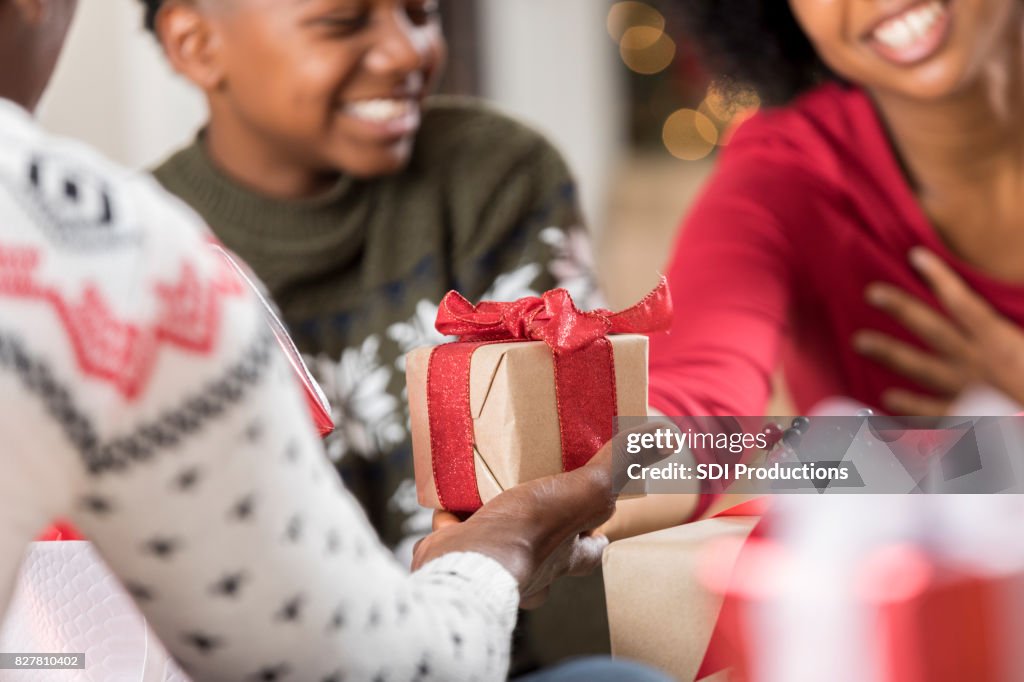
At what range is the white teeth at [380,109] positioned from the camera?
760 mm

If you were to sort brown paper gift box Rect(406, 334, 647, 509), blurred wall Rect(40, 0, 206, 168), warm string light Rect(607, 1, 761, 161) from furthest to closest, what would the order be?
1. warm string light Rect(607, 1, 761, 161)
2. blurred wall Rect(40, 0, 206, 168)
3. brown paper gift box Rect(406, 334, 647, 509)

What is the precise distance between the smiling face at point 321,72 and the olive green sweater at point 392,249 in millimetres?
40

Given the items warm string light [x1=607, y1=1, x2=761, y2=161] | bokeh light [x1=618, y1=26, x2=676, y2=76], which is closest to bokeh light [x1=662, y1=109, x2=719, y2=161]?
warm string light [x1=607, y1=1, x2=761, y2=161]

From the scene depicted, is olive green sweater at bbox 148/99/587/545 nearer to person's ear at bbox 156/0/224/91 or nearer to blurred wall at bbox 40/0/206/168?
person's ear at bbox 156/0/224/91

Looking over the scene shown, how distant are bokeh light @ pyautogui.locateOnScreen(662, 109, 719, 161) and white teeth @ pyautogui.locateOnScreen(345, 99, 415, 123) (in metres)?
3.28

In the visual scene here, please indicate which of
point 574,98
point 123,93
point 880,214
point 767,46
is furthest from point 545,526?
point 574,98

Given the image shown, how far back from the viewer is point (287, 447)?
0.33 meters

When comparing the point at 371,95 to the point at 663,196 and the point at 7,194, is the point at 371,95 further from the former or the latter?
the point at 663,196

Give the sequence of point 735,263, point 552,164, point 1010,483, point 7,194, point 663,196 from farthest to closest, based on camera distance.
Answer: point 663,196
point 552,164
point 735,263
point 1010,483
point 7,194

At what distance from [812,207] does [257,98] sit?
41 cm

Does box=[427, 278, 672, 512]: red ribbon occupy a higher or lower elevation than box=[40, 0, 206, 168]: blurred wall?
higher

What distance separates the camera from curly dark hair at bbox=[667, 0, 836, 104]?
985mm

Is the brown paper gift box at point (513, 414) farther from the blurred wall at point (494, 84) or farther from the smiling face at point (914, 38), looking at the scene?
the blurred wall at point (494, 84)

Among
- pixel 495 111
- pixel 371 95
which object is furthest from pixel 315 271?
pixel 495 111
